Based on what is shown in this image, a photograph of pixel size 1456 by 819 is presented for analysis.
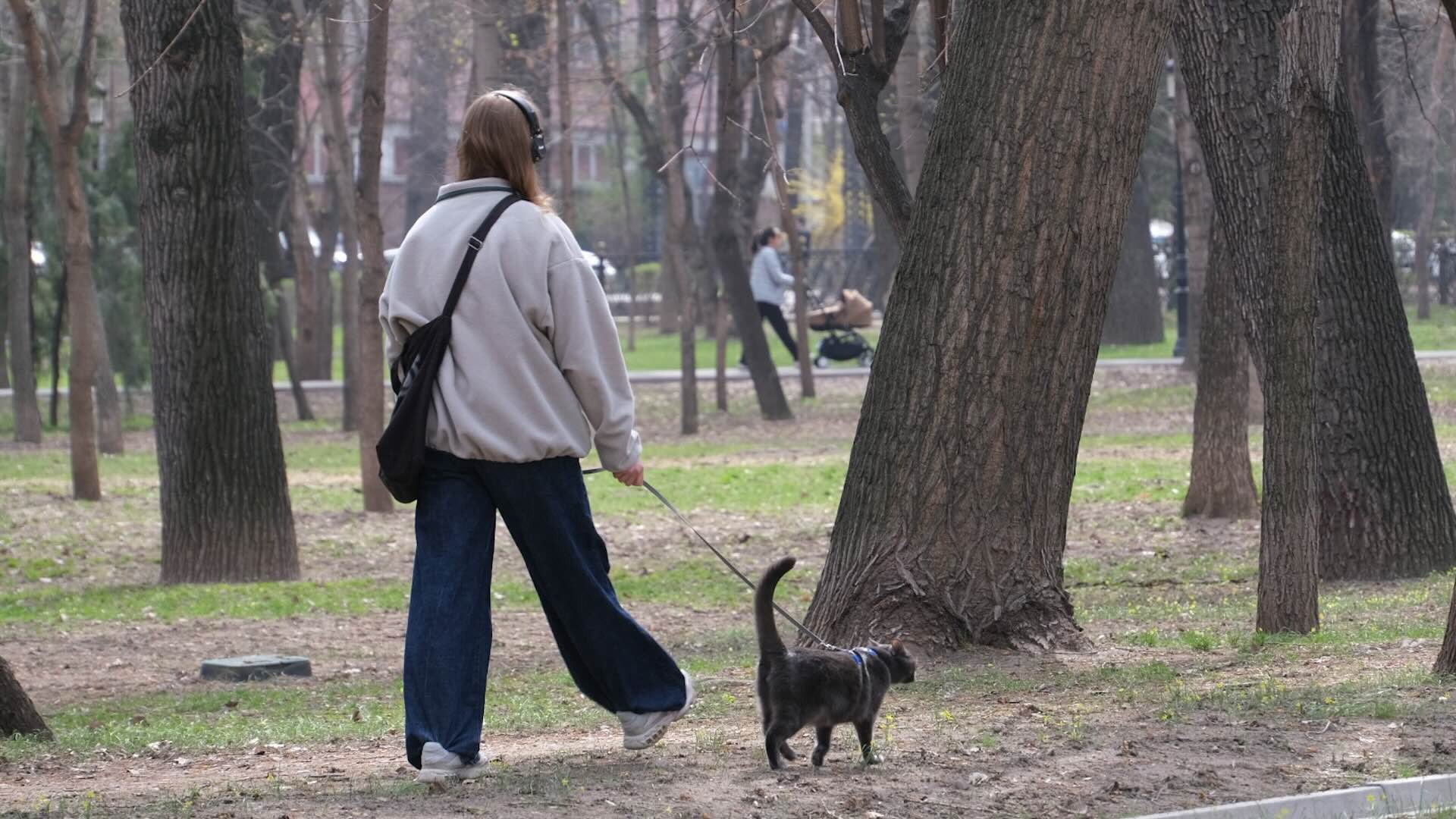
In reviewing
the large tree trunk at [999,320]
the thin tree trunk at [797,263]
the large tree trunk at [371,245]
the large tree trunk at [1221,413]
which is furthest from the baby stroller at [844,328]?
the large tree trunk at [999,320]

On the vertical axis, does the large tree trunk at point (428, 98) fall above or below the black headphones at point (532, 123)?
above

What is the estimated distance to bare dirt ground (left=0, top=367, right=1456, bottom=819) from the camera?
5086 millimetres

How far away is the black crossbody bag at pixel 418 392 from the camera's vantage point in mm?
5160

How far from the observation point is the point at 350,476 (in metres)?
19.1

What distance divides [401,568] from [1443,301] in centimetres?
3207

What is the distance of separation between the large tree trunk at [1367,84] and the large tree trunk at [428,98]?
7.95 m

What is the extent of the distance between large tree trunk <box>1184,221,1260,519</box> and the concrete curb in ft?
26.8

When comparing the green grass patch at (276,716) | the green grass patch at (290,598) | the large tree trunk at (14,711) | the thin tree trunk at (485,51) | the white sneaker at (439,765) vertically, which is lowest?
Answer: the green grass patch at (290,598)

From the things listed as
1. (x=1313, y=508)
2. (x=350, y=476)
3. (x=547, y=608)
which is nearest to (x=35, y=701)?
(x=547, y=608)

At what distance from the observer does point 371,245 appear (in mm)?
15039

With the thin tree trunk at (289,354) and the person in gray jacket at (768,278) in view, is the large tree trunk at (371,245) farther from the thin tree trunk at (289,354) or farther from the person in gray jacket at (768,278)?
the person in gray jacket at (768,278)

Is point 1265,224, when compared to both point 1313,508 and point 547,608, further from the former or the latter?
point 547,608

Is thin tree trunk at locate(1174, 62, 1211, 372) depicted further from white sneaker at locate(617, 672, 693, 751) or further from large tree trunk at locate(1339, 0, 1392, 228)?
white sneaker at locate(617, 672, 693, 751)

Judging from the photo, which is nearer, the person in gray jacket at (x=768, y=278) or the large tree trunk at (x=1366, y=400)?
the large tree trunk at (x=1366, y=400)
